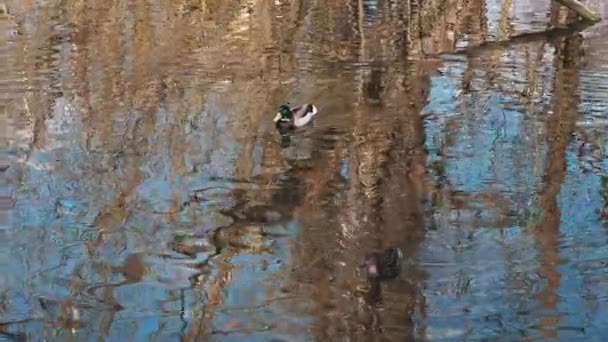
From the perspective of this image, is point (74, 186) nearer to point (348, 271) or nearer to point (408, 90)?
point (348, 271)

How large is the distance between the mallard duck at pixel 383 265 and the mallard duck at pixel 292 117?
3.33 m

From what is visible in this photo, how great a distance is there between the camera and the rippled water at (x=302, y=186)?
6820 millimetres

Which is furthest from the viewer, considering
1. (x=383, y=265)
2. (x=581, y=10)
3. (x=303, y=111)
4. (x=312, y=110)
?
(x=581, y=10)

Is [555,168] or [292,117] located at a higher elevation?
[292,117]

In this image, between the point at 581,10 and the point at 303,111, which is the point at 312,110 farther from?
the point at 581,10

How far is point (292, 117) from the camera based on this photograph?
1050cm

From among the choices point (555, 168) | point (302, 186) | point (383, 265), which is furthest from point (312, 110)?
point (383, 265)

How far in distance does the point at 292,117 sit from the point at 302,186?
1.47m

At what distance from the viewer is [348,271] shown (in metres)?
7.39

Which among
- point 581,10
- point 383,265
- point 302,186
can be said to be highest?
point 581,10

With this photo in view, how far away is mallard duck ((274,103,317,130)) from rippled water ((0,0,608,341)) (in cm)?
19

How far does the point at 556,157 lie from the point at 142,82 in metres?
5.06

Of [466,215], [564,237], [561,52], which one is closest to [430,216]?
[466,215]

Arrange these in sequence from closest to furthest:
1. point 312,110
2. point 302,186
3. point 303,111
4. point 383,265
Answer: point 383,265, point 302,186, point 303,111, point 312,110
